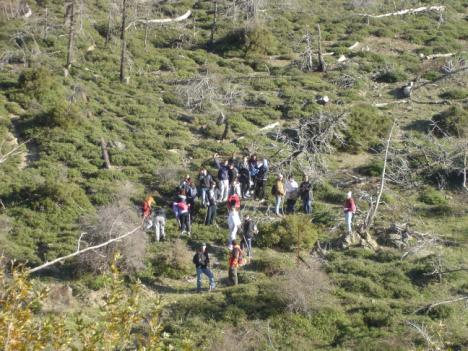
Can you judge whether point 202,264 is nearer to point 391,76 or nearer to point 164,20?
point 391,76

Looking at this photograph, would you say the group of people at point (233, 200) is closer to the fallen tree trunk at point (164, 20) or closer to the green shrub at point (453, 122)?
the green shrub at point (453, 122)

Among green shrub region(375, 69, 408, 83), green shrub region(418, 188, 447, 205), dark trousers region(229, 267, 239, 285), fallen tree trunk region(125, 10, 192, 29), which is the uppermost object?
fallen tree trunk region(125, 10, 192, 29)

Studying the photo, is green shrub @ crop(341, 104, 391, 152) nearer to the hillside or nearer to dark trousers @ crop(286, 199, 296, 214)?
the hillside

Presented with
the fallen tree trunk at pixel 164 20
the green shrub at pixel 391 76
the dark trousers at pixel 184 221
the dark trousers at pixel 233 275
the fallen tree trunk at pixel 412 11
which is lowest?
the dark trousers at pixel 233 275

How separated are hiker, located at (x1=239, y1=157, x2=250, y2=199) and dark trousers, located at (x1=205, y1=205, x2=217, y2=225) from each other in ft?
6.54

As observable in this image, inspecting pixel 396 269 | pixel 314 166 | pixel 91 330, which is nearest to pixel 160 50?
pixel 314 166

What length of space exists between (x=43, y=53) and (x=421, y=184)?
59.9 feet

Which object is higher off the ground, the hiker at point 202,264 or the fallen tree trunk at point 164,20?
the fallen tree trunk at point 164,20

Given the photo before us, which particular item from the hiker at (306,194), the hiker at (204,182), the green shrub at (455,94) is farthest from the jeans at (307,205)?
the green shrub at (455,94)

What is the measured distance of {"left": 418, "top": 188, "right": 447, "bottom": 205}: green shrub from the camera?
22.0 meters

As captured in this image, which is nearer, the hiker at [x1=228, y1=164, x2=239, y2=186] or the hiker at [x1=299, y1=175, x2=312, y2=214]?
the hiker at [x1=299, y1=175, x2=312, y2=214]

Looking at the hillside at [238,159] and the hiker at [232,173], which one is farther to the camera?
the hiker at [232,173]

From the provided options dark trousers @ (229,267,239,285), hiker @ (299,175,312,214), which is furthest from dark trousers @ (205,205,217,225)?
dark trousers @ (229,267,239,285)

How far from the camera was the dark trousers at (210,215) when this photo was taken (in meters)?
19.0
